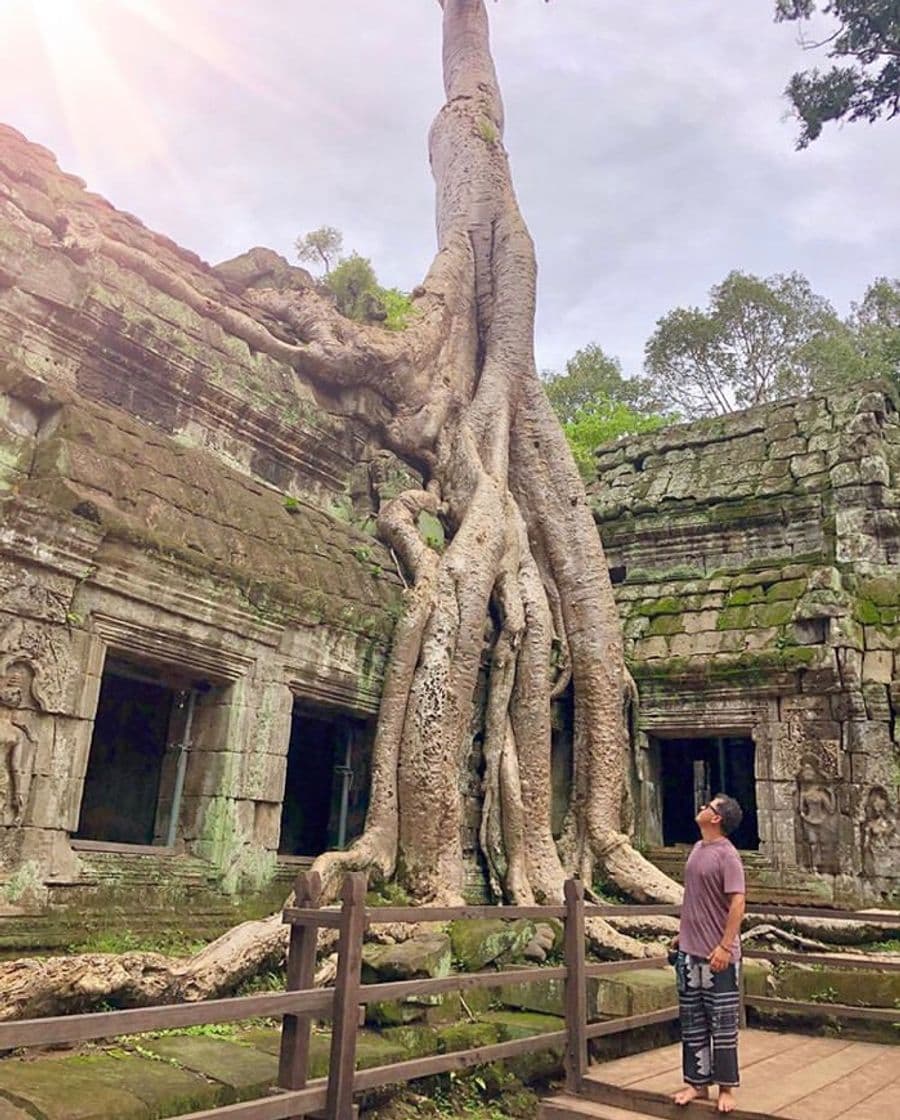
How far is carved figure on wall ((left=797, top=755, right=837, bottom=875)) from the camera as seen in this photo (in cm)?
763

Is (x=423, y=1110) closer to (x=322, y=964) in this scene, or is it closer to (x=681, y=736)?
(x=322, y=964)

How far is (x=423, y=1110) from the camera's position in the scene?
3.98 metres

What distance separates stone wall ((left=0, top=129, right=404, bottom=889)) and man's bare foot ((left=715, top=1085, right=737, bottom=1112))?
9.38 feet

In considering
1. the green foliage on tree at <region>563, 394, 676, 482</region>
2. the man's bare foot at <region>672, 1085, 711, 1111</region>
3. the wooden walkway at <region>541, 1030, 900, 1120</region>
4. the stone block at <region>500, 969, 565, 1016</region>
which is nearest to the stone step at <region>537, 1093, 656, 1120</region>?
the wooden walkway at <region>541, 1030, 900, 1120</region>

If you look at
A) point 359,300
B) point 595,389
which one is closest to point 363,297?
point 359,300

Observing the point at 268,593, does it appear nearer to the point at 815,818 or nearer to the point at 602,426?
the point at 815,818

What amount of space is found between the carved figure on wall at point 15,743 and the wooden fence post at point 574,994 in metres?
2.45

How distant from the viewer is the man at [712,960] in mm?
3496

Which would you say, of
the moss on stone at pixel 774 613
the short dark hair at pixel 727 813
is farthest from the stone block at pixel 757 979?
the moss on stone at pixel 774 613

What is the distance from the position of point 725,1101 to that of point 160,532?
3619 millimetres

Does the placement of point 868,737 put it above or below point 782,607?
below

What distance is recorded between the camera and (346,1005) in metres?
3.05

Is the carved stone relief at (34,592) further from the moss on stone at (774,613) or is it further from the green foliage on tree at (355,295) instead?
the moss on stone at (774,613)

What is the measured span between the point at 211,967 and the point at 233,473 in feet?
10.2
